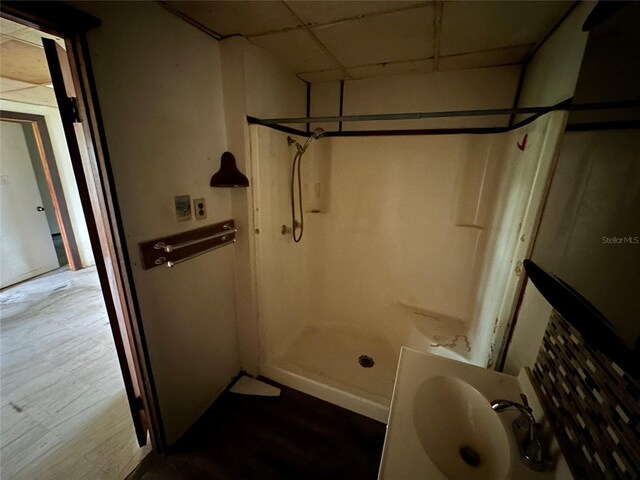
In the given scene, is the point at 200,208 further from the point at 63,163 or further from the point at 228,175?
the point at 63,163

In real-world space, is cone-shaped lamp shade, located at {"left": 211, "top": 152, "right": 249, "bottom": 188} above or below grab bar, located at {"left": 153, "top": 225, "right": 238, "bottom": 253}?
above

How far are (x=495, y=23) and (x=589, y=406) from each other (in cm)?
150

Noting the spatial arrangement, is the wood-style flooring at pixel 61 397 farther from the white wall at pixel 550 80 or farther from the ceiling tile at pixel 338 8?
the ceiling tile at pixel 338 8

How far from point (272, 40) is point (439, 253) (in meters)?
1.85

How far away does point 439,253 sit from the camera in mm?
1999

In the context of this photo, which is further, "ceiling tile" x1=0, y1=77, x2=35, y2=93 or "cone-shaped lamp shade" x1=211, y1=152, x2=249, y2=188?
"ceiling tile" x1=0, y1=77, x2=35, y2=93

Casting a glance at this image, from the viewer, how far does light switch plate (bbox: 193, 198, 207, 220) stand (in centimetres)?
134

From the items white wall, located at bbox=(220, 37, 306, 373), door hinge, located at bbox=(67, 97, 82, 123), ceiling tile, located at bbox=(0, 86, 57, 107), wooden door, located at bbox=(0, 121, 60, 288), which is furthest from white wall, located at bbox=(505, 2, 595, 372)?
wooden door, located at bbox=(0, 121, 60, 288)

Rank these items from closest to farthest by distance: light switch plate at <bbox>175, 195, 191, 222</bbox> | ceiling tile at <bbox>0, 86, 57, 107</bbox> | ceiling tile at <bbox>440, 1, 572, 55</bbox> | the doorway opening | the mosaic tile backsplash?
the mosaic tile backsplash → ceiling tile at <bbox>440, 1, 572, 55</bbox> → the doorway opening → light switch plate at <bbox>175, 195, 191, 222</bbox> → ceiling tile at <bbox>0, 86, 57, 107</bbox>

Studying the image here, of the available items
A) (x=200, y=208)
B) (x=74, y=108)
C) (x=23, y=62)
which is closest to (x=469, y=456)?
(x=200, y=208)

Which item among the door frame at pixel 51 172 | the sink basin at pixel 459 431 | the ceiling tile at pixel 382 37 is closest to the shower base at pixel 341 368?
the sink basin at pixel 459 431

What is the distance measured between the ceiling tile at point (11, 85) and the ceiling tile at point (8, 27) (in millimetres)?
1351

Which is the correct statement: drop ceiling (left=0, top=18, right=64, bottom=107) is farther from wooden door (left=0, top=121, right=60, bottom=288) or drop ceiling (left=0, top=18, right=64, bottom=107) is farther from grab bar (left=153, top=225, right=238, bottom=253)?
grab bar (left=153, top=225, right=238, bottom=253)

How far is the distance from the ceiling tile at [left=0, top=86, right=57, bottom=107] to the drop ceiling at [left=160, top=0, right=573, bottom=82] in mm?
2583
